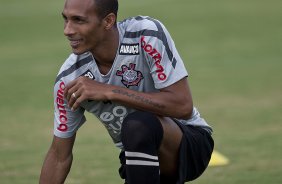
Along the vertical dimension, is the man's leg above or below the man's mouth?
below

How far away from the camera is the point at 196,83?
42.1 feet

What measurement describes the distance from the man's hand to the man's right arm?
1.55 ft

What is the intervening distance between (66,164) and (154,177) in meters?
0.76

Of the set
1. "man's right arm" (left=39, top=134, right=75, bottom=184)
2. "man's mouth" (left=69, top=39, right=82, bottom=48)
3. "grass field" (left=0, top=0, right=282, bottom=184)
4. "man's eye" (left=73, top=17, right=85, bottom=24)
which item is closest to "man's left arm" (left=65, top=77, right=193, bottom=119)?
"man's mouth" (left=69, top=39, right=82, bottom=48)

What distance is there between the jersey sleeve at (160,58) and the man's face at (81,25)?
0.32 m

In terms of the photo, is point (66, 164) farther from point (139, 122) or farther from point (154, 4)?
point (154, 4)

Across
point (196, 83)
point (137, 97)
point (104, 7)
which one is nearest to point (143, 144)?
point (137, 97)

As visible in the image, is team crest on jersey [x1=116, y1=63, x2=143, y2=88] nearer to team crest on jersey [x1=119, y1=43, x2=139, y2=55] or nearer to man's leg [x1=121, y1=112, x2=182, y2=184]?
team crest on jersey [x1=119, y1=43, x2=139, y2=55]

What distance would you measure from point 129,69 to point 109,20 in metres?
0.36

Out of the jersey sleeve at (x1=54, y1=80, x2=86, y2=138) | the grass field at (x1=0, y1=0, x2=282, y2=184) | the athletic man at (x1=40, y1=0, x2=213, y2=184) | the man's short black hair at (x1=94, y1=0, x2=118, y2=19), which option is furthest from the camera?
the grass field at (x1=0, y1=0, x2=282, y2=184)

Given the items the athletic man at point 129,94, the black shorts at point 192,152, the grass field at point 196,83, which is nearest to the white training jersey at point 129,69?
the athletic man at point 129,94

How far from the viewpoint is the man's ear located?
18.5 ft

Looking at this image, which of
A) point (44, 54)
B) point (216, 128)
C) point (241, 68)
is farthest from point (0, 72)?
point (216, 128)

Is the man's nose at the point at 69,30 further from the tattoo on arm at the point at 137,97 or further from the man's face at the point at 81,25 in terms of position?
the tattoo on arm at the point at 137,97
